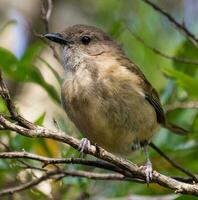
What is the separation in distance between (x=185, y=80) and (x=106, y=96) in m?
0.65

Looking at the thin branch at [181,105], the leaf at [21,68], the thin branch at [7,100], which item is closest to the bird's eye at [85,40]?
the leaf at [21,68]

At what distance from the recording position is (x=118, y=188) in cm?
506

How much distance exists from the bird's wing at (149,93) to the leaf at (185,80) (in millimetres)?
750

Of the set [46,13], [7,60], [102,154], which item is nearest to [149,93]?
[46,13]

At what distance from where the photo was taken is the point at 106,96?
4.75 meters

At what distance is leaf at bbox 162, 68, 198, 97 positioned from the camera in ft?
14.4

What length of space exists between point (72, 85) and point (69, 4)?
135 inches

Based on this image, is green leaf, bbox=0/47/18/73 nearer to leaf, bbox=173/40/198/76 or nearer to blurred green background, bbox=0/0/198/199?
blurred green background, bbox=0/0/198/199

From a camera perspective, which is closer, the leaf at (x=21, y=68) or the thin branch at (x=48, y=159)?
the thin branch at (x=48, y=159)

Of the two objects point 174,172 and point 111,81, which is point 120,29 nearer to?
point 111,81

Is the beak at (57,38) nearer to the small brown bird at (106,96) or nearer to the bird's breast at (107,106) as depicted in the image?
the small brown bird at (106,96)

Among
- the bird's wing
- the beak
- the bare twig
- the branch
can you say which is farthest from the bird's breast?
the branch

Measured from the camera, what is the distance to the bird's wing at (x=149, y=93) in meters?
5.21

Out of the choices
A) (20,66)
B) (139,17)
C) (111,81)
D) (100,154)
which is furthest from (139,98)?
(139,17)
